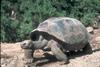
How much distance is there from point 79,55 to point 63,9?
12.5ft

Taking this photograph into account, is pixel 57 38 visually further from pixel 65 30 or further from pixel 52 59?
pixel 52 59

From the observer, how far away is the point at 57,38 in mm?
7660

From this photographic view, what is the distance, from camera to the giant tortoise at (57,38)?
7.61 m

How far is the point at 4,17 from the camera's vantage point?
1074 centimetres

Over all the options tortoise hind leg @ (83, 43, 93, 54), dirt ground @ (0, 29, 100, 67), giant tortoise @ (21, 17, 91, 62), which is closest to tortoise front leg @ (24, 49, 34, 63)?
giant tortoise @ (21, 17, 91, 62)

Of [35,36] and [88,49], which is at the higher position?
[35,36]

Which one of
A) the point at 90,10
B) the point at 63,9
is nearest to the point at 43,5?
the point at 63,9

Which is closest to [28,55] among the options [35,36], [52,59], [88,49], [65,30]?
[35,36]

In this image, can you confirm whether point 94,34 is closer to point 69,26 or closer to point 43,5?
point 43,5

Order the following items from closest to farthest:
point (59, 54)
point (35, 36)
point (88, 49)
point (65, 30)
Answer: point (59, 54), point (65, 30), point (35, 36), point (88, 49)

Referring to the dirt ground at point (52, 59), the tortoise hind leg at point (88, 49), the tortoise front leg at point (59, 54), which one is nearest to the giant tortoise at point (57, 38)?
the tortoise front leg at point (59, 54)

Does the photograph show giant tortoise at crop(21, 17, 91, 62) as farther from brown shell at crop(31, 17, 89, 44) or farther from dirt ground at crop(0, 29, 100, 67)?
dirt ground at crop(0, 29, 100, 67)

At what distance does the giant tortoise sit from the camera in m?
7.61

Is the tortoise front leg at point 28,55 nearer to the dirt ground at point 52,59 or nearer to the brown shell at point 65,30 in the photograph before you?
the dirt ground at point 52,59
